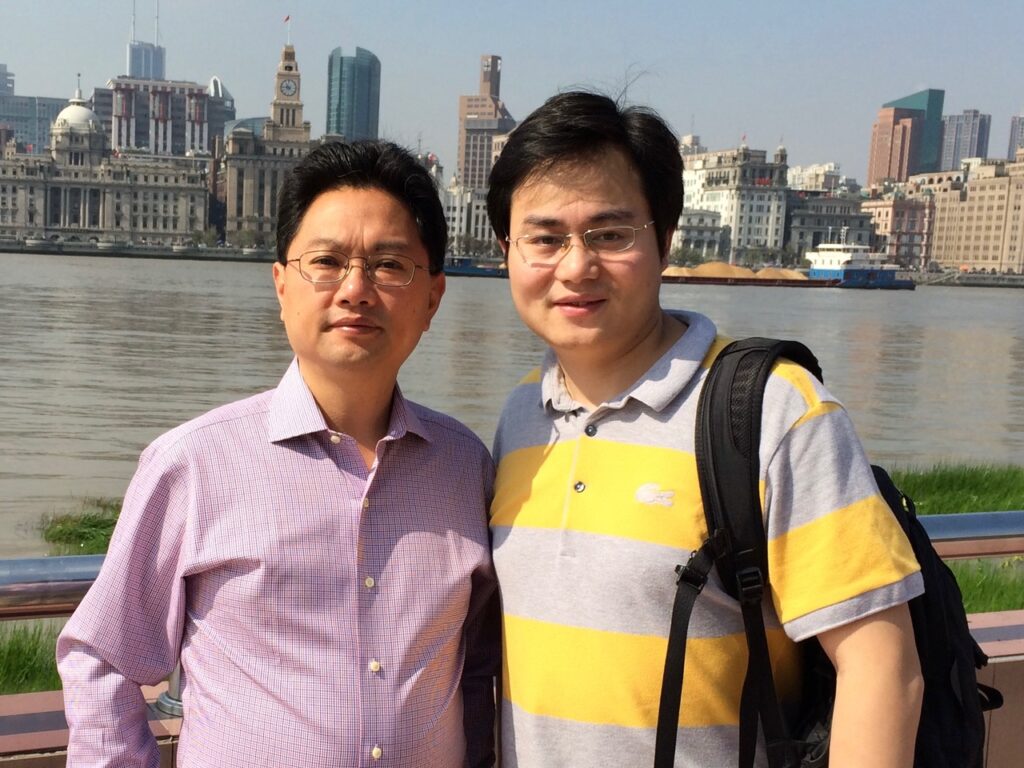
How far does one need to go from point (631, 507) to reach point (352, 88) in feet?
589

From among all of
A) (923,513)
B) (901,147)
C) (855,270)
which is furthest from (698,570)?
(901,147)

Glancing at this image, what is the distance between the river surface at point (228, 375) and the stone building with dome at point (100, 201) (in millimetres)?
50170

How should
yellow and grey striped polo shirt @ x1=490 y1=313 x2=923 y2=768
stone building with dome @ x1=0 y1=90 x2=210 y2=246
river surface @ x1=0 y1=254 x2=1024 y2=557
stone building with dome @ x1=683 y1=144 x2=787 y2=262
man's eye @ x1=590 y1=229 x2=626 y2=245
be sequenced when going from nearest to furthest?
1. yellow and grey striped polo shirt @ x1=490 y1=313 x2=923 y2=768
2. man's eye @ x1=590 y1=229 x2=626 y2=245
3. river surface @ x1=0 y1=254 x2=1024 y2=557
4. stone building with dome @ x1=0 y1=90 x2=210 y2=246
5. stone building with dome @ x1=683 y1=144 x2=787 y2=262

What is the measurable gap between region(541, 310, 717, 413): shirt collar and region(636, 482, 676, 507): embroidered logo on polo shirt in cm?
10

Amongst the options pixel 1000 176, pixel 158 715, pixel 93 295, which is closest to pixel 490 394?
pixel 158 715

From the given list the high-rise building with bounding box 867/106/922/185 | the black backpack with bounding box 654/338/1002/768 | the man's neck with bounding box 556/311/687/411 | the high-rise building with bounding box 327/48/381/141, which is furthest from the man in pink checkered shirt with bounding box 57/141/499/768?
the high-rise building with bounding box 867/106/922/185

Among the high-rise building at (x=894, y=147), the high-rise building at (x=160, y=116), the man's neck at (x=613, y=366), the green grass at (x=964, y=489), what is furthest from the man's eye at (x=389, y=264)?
the high-rise building at (x=894, y=147)

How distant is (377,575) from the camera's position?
1.46m

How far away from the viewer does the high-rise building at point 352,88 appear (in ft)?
568

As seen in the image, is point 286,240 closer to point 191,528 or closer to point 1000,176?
point 191,528

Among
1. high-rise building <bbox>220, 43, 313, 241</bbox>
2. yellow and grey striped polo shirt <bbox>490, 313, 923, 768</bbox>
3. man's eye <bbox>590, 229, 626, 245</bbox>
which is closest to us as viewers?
yellow and grey striped polo shirt <bbox>490, 313, 923, 768</bbox>

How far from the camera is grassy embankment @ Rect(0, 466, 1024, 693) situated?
2.56 metres

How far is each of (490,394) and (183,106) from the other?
479 ft

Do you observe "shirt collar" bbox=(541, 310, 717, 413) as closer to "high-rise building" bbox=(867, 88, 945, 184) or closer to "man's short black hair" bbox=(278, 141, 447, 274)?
"man's short black hair" bbox=(278, 141, 447, 274)
